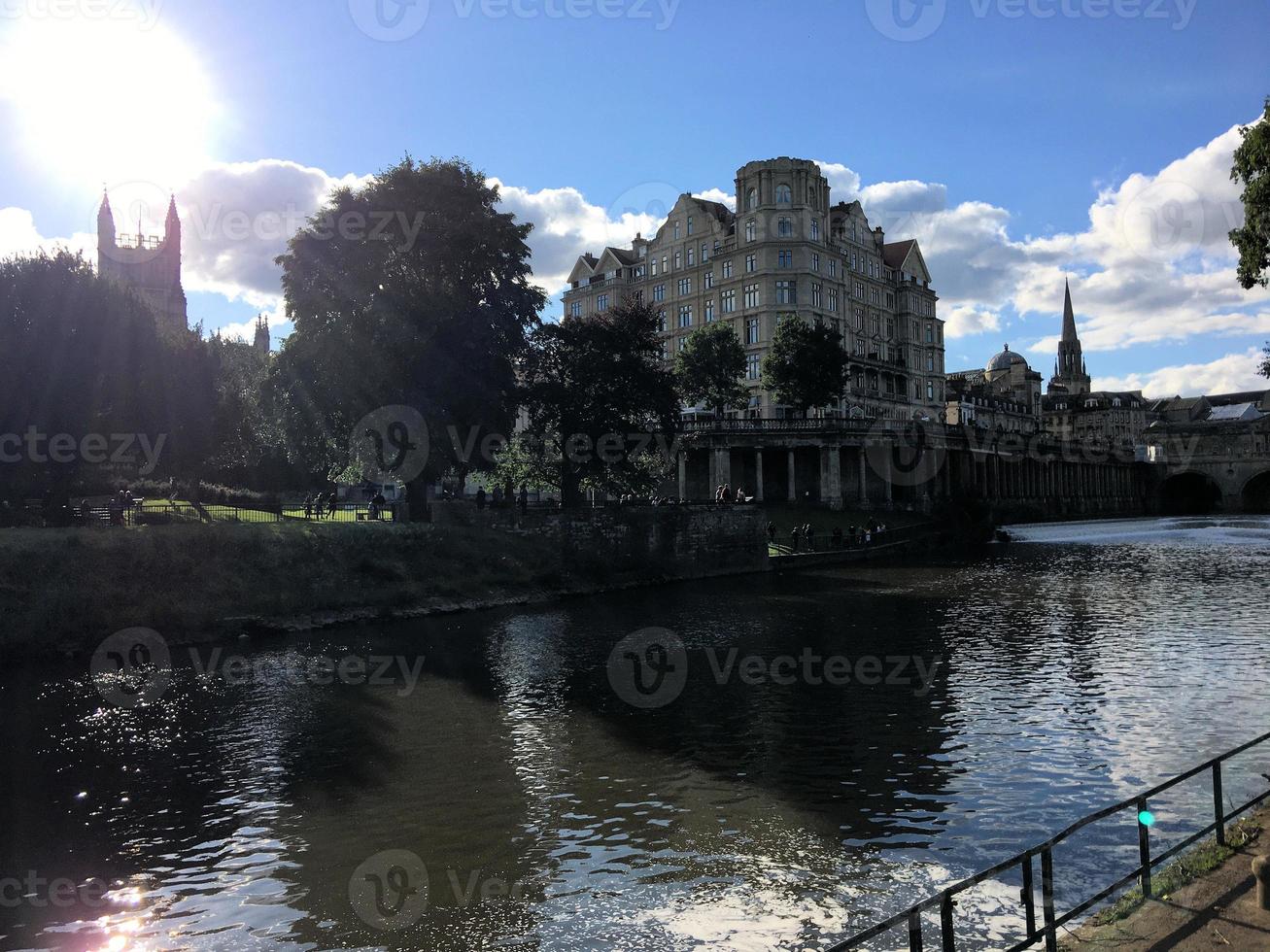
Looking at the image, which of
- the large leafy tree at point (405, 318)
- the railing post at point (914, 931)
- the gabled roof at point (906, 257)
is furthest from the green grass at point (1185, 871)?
the gabled roof at point (906, 257)

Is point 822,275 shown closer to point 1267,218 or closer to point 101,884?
point 1267,218

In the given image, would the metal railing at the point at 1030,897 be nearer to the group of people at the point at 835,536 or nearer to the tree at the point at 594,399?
the tree at the point at 594,399

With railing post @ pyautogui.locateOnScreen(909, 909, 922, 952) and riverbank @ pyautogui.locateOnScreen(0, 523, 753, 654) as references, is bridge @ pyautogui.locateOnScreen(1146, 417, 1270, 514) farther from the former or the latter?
railing post @ pyautogui.locateOnScreen(909, 909, 922, 952)

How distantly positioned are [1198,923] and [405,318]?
43577 millimetres

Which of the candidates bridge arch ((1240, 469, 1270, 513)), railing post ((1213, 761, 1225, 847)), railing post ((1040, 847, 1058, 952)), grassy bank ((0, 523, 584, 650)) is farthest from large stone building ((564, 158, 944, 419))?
railing post ((1040, 847, 1058, 952))

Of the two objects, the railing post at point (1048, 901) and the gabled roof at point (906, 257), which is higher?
the gabled roof at point (906, 257)

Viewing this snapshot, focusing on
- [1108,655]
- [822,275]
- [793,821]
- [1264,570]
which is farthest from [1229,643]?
[822,275]

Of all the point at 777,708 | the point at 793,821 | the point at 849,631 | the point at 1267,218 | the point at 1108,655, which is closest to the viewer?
the point at 793,821

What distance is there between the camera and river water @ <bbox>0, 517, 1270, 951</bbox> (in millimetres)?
11797

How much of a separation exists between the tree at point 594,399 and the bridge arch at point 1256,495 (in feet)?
481

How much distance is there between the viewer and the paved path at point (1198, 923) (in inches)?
297

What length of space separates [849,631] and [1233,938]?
26.5 m

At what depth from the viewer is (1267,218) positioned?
21016 mm

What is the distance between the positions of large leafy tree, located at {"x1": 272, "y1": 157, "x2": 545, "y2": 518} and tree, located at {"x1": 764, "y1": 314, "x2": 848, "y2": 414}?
157ft
